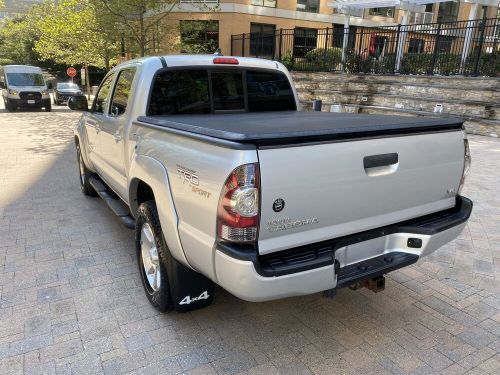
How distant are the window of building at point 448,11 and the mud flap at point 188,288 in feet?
113

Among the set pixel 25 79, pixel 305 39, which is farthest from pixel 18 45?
pixel 305 39

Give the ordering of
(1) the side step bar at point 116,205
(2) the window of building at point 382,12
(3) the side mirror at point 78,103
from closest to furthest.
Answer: (1) the side step bar at point 116,205 → (3) the side mirror at point 78,103 → (2) the window of building at point 382,12

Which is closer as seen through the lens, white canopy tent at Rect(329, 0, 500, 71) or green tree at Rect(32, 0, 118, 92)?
white canopy tent at Rect(329, 0, 500, 71)

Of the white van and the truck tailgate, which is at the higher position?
the truck tailgate

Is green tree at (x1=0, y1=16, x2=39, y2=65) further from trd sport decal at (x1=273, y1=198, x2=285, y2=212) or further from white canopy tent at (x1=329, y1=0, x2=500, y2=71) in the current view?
trd sport decal at (x1=273, y1=198, x2=285, y2=212)

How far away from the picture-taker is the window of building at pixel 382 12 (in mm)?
29891

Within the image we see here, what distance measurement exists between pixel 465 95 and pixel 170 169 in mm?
11314

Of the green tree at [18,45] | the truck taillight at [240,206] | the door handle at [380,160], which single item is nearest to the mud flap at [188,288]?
the truck taillight at [240,206]

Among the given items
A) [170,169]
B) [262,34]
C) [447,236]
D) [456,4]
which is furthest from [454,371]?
[456,4]

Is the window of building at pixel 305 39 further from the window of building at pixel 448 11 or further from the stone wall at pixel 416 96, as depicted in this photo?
the window of building at pixel 448 11

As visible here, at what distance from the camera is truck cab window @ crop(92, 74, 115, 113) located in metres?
4.87

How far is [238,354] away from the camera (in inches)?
111

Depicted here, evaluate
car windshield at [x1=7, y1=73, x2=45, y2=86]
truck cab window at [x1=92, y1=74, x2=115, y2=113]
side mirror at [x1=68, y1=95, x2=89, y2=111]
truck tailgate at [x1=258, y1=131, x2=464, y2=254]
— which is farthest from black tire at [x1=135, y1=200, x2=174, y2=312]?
car windshield at [x1=7, y1=73, x2=45, y2=86]

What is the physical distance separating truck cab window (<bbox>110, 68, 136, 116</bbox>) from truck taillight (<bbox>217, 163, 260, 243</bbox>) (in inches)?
85.4
